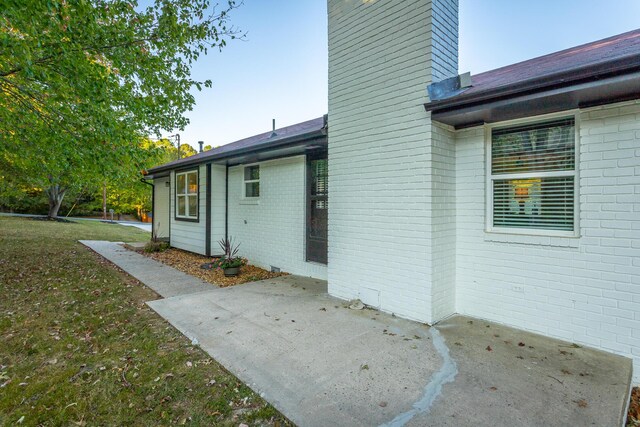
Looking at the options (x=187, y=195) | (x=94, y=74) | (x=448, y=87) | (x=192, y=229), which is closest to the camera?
(x=448, y=87)

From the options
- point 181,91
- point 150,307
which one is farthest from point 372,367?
point 181,91

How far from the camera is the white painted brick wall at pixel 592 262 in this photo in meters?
3.08

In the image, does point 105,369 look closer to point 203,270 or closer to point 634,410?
point 203,270

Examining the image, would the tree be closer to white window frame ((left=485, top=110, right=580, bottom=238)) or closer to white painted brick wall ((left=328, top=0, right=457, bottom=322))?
white painted brick wall ((left=328, top=0, right=457, bottom=322))

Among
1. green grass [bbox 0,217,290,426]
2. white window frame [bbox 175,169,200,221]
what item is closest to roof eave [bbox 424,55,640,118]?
green grass [bbox 0,217,290,426]

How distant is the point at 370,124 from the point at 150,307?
14.2 feet

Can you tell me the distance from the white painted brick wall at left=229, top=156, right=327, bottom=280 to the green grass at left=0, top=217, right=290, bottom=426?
2812 mm

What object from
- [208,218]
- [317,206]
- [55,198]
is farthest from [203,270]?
[55,198]

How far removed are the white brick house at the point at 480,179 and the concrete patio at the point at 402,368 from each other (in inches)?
17.6

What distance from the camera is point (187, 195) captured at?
32.8ft

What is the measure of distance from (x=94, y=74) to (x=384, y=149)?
16.9 feet

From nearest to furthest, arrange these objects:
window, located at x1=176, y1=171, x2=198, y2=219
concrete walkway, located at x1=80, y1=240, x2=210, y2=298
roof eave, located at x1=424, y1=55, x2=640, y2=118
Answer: roof eave, located at x1=424, y1=55, x2=640, y2=118, concrete walkway, located at x1=80, y1=240, x2=210, y2=298, window, located at x1=176, y1=171, x2=198, y2=219

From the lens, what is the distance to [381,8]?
4355 mm

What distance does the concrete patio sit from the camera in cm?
227
